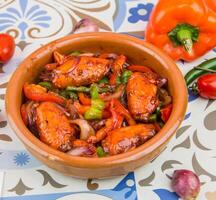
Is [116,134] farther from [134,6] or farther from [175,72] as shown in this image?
[134,6]

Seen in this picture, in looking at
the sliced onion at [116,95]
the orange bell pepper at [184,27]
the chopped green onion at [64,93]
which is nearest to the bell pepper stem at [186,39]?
the orange bell pepper at [184,27]

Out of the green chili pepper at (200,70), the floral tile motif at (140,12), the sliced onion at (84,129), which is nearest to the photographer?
the sliced onion at (84,129)

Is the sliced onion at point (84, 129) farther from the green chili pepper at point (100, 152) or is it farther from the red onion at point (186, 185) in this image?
the red onion at point (186, 185)

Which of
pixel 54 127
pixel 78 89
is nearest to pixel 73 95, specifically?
pixel 78 89

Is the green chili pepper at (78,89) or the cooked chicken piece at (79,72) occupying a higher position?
the cooked chicken piece at (79,72)

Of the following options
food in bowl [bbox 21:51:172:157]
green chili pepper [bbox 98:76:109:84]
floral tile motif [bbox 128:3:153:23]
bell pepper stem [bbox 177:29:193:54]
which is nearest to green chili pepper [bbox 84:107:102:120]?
food in bowl [bbox 21:51:172:157]

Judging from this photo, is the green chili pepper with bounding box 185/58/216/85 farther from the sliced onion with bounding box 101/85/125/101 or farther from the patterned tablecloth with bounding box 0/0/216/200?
the sliced onion with bounding box 101/85/125/101

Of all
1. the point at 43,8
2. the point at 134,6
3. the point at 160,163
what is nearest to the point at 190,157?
the point at 160,163
